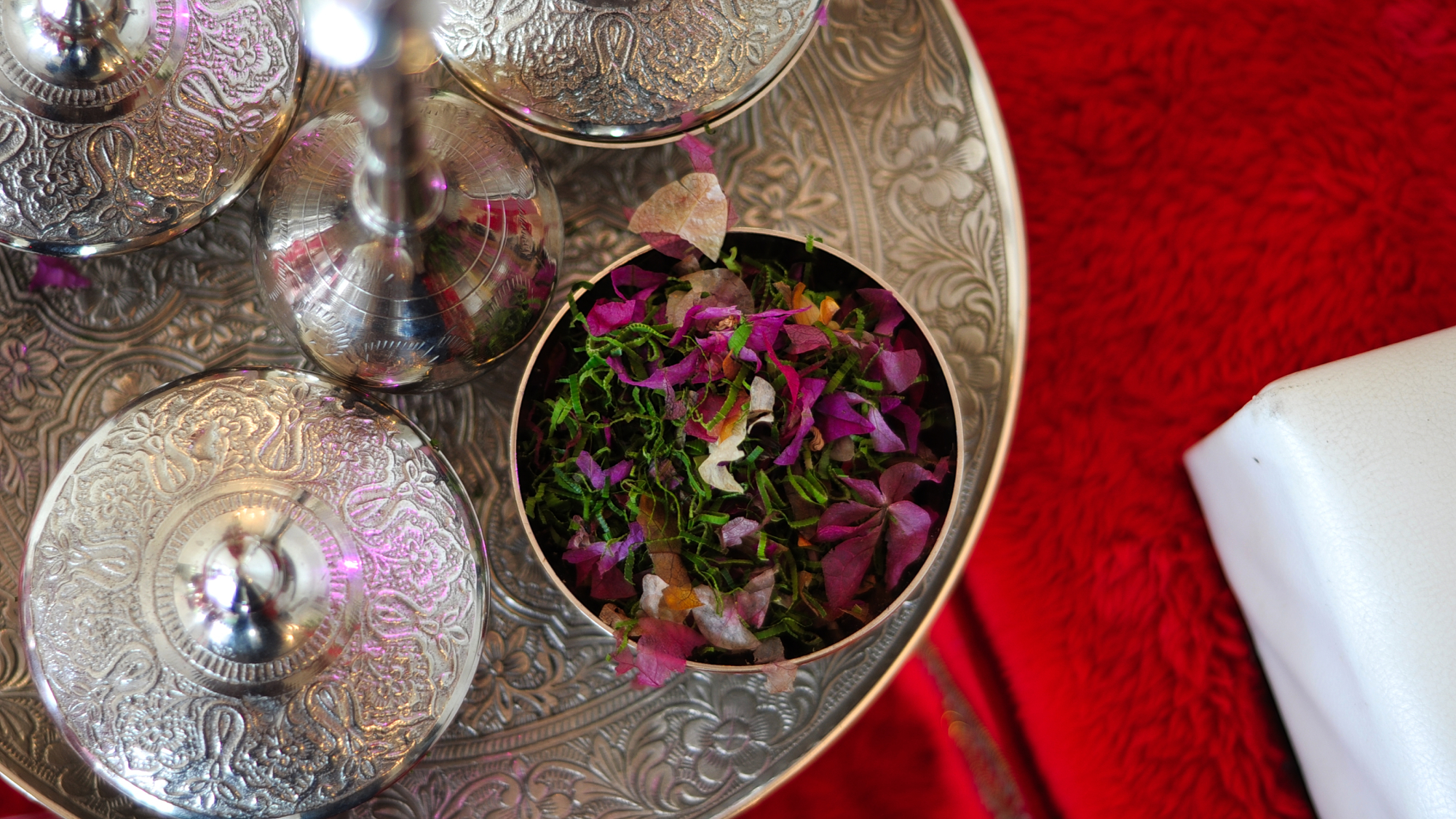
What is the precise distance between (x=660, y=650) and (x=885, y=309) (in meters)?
0.18

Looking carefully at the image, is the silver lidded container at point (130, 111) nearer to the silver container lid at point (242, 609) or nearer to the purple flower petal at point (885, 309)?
the silver container lid at point (242, 609)

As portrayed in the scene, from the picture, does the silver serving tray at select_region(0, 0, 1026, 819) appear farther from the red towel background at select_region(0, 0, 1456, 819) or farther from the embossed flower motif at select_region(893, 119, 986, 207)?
the red towel background at select_region(0, 0, 1456, 819)

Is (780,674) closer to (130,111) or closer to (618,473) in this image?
(618,473)

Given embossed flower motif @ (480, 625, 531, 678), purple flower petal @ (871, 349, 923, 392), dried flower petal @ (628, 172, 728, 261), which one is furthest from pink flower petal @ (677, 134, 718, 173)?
embossed flower motif @ (480, 625, 531, 678)

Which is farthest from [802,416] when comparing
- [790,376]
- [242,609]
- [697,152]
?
[242,609]

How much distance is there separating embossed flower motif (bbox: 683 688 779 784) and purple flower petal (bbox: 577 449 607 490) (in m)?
0.14

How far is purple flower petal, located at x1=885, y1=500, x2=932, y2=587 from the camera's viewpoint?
1.39ft

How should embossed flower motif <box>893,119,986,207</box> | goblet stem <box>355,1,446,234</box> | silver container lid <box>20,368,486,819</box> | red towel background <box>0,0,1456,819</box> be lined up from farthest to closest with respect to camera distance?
1. red towel background <box>0,0,1456,819</box>
2. embossed flower motif <box>893,119,986,207</box>
3. silver container lid <box>20,368,486,819</box>
4. goblet stem <box>355,1,446,234</box>

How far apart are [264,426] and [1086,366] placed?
49 cm

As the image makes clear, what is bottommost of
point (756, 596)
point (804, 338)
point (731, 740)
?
point (731, 740)

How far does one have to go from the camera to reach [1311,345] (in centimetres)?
64

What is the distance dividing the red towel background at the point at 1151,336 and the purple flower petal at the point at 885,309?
0.24 metres

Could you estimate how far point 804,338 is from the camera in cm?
42

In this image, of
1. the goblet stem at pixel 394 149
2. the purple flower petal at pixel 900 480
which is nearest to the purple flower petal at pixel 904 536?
the purple flower petal at pixel 900 480
